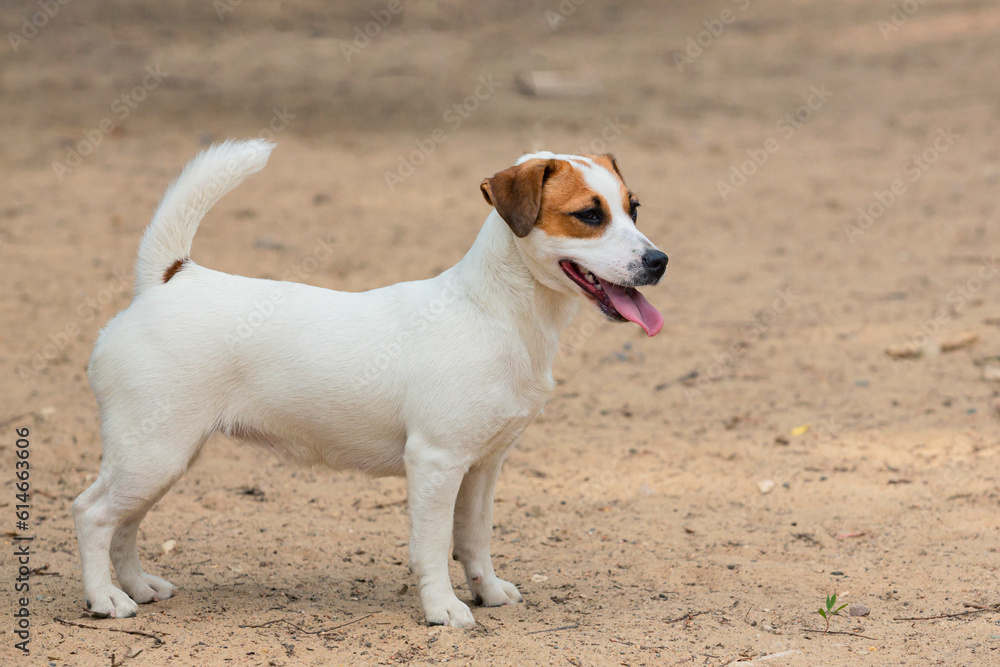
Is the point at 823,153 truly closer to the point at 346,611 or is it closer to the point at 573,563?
the point at 573,563

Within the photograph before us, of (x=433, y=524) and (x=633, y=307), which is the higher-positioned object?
(x=633, y=307)

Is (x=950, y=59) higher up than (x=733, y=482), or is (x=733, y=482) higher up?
(x=950, y=59)

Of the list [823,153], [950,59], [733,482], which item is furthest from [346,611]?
[950,59]

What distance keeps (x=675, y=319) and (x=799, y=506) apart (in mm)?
3050

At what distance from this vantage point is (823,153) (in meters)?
12.7
